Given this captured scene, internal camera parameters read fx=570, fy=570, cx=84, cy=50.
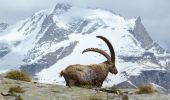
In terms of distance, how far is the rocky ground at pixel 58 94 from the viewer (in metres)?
22.9

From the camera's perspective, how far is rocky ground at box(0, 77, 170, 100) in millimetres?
22938

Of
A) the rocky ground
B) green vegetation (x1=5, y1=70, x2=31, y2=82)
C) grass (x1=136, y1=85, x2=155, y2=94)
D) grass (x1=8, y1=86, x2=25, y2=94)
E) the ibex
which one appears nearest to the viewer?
the rocky ground

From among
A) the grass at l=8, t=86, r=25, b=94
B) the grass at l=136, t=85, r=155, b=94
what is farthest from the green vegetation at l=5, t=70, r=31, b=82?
the grass at l=136, t=85, r=155, b=94

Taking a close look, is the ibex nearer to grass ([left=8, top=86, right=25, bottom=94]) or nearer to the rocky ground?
the rocky ground

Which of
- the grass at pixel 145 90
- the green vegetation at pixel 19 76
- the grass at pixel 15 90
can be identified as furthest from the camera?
the green vegetation at pixel 19 76

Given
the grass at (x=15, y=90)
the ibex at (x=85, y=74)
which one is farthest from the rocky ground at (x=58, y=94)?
the ibex at (x=85, y=74)

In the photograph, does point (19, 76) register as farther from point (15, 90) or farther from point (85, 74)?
point (15, 90)

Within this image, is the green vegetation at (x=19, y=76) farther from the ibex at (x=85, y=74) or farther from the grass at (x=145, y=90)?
the grass at (x=145, y=90)

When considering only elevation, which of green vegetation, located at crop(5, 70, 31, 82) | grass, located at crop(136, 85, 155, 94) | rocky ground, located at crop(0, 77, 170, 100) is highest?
green vegetation, located at crop(5, 70, 31, 82)

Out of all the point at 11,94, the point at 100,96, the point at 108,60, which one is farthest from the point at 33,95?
the point at 108,60

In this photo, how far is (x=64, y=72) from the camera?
1061 inches

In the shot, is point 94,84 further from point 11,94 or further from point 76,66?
point 11,94

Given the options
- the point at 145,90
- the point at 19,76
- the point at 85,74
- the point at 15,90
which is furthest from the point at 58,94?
the point at 19,76

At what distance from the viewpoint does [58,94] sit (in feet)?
77.8
